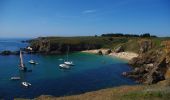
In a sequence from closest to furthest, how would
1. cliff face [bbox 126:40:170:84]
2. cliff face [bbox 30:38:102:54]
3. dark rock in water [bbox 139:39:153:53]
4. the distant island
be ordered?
cliff face [bbox 126:40:170:84] → the distant island → dark rock in water [bbox 139:39:153:53] → cliff face [bbox 30:38:102:54]

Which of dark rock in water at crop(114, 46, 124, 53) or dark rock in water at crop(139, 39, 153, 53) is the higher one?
dark rock in water at crop(139, 39, 153, 53)

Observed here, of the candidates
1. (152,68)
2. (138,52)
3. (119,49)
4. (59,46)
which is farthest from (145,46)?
(152,68)

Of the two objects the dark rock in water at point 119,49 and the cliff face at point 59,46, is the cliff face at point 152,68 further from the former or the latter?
the cliff face at point 59,46

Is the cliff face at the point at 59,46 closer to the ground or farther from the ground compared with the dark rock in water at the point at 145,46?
closer to the ground

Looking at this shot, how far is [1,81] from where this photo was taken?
80125 millimetres

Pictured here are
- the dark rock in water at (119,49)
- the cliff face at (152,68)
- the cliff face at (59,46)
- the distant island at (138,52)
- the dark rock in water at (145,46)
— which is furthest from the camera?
the cliff face at (59,46)

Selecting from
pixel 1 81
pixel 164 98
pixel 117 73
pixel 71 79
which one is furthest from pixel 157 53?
pixel 164 98

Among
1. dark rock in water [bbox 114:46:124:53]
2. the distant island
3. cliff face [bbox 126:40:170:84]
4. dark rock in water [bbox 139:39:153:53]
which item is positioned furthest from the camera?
dark rock in water [bbox 114:46:124:53]

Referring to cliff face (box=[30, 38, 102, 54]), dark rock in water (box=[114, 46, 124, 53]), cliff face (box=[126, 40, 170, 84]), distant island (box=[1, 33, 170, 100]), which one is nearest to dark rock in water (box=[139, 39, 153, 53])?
distant island (box=[1, 33, 170, 100])

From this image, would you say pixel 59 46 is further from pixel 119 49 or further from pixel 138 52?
pixel 138 52

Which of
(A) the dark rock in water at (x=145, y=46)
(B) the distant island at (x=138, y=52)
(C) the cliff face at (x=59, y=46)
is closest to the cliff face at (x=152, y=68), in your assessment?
(B) the distant island at (x=138, y=52)

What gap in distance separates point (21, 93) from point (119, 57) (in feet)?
295

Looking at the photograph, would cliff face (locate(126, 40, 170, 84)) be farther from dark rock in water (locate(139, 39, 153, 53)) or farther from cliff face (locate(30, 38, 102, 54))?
cliff face (locate(30, 38, 102, 54))

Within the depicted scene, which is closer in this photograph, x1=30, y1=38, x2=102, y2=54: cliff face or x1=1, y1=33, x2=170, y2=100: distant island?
x1=1, y1=33, x2=170, y2=100: distant island
